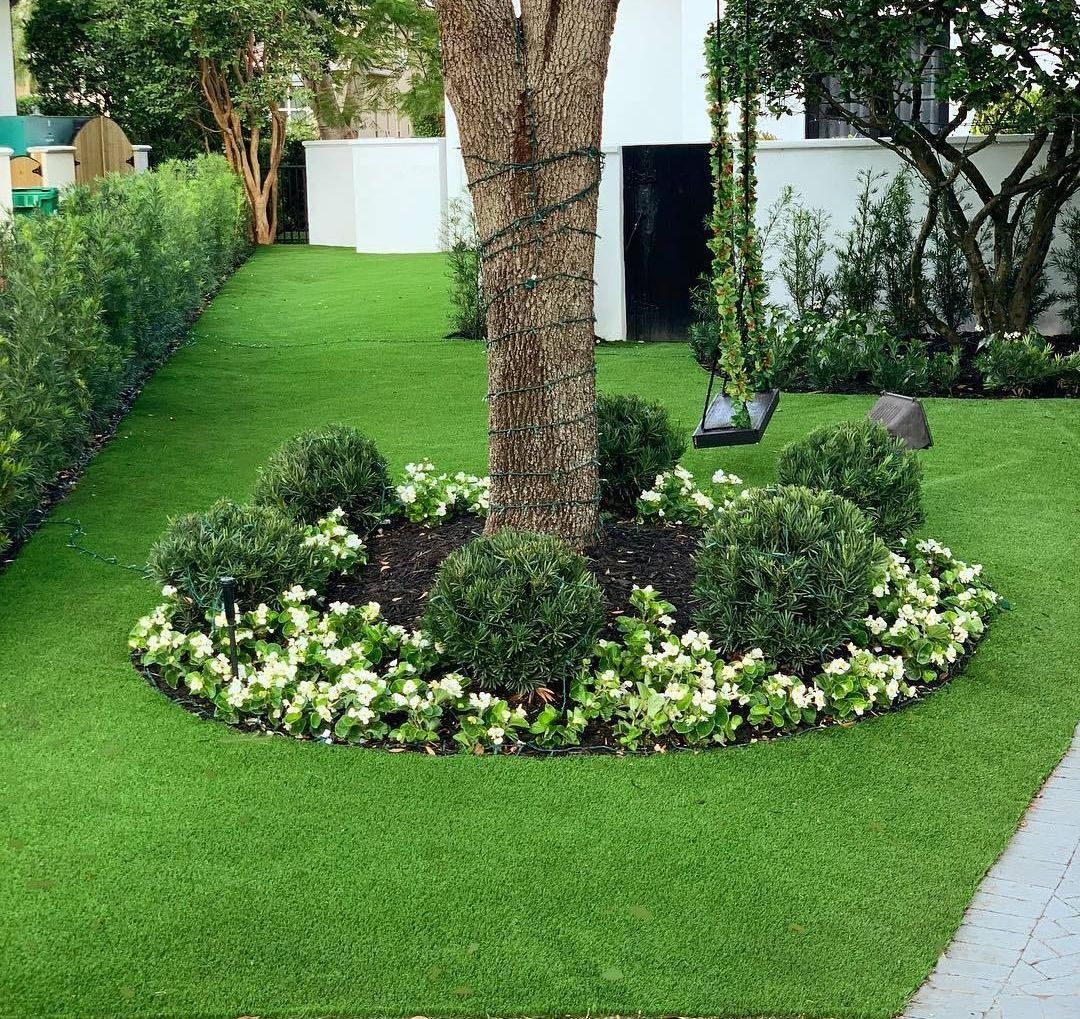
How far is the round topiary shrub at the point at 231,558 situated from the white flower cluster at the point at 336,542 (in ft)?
0.68

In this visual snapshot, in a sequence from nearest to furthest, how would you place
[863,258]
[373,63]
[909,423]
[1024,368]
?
[909,423], [1024,368], [863,258], [373,63]

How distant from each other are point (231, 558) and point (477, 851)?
2195 millimetres

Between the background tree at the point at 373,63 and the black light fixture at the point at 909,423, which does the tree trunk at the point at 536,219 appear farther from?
the background tree at the point at 373,63

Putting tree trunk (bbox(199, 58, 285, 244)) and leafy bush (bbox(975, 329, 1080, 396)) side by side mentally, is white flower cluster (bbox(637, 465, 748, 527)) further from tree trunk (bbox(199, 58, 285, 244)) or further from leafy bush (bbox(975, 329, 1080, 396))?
tree trunk (bbox(199, 58, 285, 244))

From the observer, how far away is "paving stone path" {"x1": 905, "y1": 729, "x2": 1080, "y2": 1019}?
3615 millimetres

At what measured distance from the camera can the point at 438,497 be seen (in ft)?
24.3

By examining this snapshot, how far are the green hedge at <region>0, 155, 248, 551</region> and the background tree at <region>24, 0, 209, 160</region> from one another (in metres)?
11.8

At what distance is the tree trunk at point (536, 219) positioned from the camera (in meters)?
5.88

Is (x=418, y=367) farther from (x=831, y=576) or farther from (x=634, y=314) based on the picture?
(x=831, y=576)

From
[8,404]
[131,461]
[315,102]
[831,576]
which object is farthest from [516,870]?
[315,102]

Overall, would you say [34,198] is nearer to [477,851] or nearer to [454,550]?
[454,550]

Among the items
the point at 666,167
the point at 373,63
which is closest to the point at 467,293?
the point at 666,167

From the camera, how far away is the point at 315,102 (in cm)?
2956

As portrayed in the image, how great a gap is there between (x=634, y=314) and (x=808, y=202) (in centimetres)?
221
